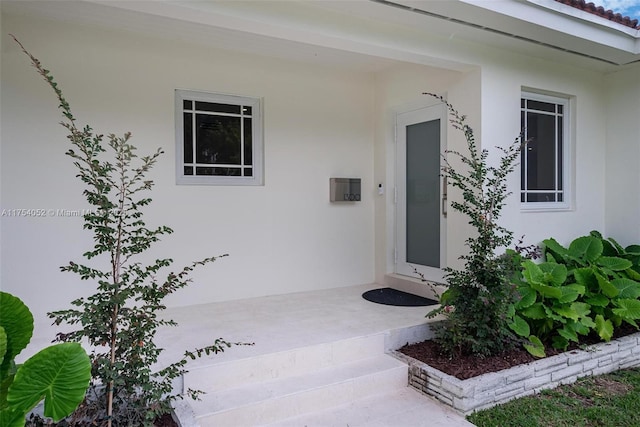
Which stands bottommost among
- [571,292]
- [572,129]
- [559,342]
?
[559,342]

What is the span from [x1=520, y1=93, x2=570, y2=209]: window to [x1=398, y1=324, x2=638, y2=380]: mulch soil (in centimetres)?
197

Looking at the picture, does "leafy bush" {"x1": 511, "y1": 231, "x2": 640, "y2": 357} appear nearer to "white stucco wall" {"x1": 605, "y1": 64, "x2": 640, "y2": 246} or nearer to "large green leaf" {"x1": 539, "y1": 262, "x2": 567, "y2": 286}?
"large green leaf" {"x1": 539, "y1": 262, "x2": 567, "y2": 286}

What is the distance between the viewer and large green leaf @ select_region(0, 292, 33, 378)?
2.13 m

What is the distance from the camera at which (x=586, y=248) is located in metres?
5.09

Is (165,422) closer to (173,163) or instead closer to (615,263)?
(173,163)

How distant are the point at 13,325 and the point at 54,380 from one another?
428 mm

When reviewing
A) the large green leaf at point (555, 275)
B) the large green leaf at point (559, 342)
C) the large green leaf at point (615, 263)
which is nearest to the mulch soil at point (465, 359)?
the large green leaf at point (559, 342)

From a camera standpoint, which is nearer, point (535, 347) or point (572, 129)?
point (535, 347)

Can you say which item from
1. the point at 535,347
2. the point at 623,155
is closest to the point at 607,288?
the point at 535,347

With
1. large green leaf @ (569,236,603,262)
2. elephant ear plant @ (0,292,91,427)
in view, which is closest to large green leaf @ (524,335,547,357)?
large green leaf @ (569,236,603,262)

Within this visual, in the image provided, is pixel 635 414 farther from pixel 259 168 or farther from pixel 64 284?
pixel 64 284

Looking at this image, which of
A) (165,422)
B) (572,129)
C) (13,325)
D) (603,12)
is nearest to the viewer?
(13,325)

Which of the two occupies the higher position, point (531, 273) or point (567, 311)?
point (531, 273)

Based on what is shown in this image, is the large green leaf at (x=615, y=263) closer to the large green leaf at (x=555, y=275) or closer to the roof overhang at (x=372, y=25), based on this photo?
the large green leaf at (x=555, y=275)
